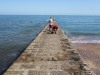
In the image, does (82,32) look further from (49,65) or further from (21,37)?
(49,65)

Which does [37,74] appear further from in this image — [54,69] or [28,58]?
[28,58]

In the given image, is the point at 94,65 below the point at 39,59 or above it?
below

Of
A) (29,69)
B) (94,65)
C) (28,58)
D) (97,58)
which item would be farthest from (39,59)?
(97,58)

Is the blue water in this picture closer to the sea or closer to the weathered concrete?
the sea

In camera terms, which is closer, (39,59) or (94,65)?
(39,59)

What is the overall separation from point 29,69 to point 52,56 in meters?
2.19

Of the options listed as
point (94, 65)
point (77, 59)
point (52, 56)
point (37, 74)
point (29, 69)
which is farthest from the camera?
point (94, 65)

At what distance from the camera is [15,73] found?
6.56 m

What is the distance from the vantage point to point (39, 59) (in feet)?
27.8

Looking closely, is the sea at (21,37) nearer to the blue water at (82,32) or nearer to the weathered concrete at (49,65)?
the blue water at (82,32)

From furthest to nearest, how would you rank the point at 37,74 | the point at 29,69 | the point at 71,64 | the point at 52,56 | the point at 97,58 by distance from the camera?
1. the point at 97,58
2. the point at 52,56
3. the point at 71,64
4. the point at 29,69
5. the point at 37,74

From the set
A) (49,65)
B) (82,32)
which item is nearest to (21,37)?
(82,32)

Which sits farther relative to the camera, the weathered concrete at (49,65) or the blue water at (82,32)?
the blue water at (82,32)

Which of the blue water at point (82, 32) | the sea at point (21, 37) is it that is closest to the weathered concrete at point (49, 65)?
the sea at point (21, 37)
